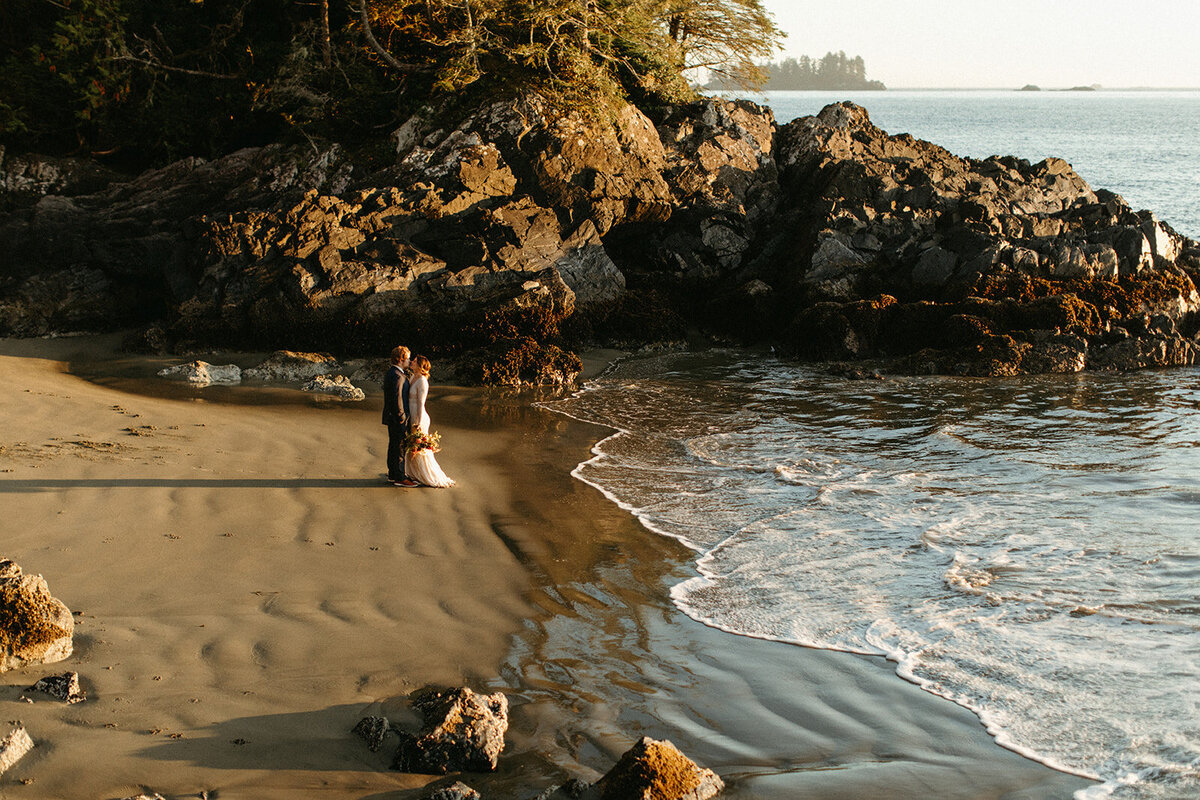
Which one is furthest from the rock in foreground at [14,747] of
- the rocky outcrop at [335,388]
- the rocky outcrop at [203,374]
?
the rocky outcrop at [203,374]

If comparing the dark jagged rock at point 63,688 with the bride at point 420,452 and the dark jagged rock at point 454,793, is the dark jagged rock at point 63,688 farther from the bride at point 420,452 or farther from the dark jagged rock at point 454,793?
the bride at point 420,452

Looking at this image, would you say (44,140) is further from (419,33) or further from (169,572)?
(169,572)

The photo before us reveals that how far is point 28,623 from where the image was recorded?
219 inches

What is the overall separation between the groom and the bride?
7cm

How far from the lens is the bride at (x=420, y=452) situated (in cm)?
1020

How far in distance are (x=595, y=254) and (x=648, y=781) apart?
15171 mm

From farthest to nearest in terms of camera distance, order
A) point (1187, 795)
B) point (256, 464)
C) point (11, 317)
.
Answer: point (11, 317), point (256, 464), point (1187, 795)

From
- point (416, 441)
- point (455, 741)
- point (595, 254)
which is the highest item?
point (595, 254)

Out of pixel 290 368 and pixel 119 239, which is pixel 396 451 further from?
pixel 119 239

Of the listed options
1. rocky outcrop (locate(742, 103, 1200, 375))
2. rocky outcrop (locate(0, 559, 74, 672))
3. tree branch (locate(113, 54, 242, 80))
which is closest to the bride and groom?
rocky outcrop (locate(0, 559, 74, 672))

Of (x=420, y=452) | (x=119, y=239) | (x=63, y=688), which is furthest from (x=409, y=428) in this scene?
(x=119, y=239)

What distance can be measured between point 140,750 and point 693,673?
337 cm

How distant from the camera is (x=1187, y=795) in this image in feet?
17.0

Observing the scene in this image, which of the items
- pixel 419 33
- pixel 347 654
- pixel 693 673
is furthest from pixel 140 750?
pixel 419 33
